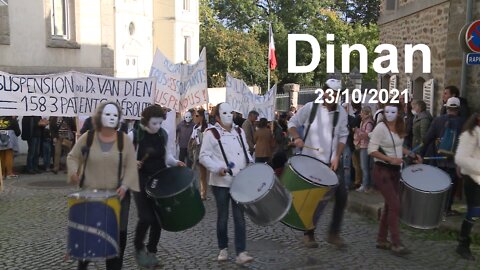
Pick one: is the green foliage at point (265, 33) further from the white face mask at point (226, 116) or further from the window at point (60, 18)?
the white face mask at point (226, 116)

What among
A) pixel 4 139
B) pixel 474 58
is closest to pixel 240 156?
pixel 474 58

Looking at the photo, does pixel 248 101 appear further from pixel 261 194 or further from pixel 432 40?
pixel 261 194

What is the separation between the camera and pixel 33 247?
6957 millimetres

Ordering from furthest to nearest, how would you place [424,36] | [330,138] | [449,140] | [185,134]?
[424,36] < [185,134] < [449,140] < [330,138]

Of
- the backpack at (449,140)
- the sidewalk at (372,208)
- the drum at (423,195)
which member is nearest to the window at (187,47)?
the sidewalk at (372,208)

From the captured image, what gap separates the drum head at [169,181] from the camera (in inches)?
230

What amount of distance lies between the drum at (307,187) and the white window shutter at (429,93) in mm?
7121

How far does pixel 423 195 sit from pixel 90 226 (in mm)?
3692

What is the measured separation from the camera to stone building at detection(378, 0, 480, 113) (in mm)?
10539

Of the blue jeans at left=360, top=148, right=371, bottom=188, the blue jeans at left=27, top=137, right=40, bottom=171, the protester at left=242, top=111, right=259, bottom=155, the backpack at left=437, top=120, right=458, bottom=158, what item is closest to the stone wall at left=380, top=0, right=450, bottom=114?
the blue jeans at left=360, top=148, right=371, bottom=188

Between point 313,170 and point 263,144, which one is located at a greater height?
point 313,170

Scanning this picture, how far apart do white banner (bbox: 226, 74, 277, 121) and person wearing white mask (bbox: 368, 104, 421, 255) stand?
7.52 meters

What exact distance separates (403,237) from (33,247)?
4637 millimetres

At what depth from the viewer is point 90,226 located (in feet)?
15.7
